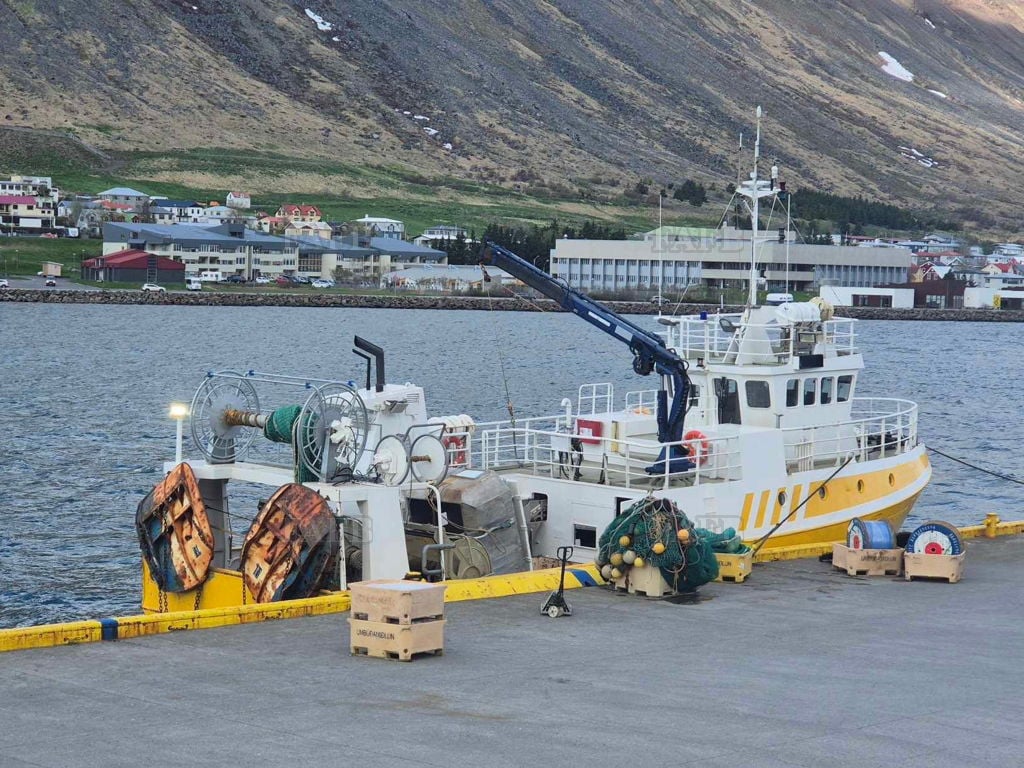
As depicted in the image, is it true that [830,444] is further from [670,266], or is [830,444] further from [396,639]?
[670,266]

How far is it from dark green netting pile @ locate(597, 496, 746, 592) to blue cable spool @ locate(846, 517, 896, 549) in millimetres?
2959

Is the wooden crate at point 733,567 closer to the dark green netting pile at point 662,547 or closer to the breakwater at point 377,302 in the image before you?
the dark green netting pile at point 662,547

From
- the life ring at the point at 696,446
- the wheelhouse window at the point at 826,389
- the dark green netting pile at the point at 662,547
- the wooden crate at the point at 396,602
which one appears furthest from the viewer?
the wheelhouse window at the point at 826,389

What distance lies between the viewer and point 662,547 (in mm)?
19734

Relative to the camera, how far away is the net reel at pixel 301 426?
70.1 ft

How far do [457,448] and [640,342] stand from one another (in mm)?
3892

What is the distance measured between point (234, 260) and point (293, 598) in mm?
183799

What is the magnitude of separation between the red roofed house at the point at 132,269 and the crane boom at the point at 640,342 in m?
160

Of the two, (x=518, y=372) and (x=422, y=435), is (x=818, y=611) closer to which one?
(x=422, y=435)

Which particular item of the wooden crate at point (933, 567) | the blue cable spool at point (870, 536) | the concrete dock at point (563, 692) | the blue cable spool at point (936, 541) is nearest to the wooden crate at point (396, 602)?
the concrete dock at point (563, 692)

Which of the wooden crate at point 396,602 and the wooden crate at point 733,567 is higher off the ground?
the wooden crate at point 396,602

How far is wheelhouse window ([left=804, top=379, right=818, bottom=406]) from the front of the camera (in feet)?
90.7

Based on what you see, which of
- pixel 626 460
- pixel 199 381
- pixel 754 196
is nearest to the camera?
pixel 626 460

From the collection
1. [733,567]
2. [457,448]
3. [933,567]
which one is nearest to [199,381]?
[457,448]
